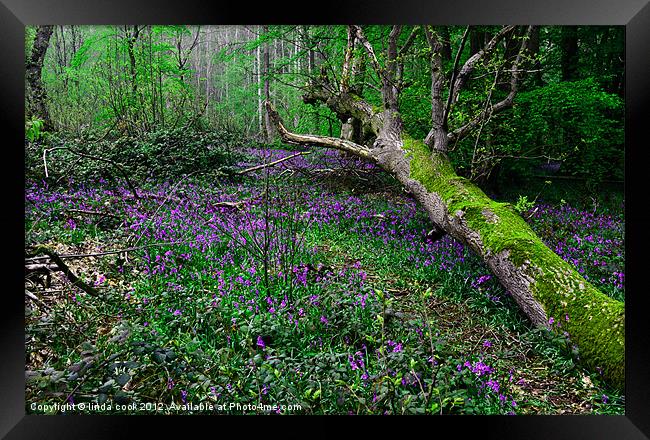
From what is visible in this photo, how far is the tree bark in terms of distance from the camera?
2.39 meters

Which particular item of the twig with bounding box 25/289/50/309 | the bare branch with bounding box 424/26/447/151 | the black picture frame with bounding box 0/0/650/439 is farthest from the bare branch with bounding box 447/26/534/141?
the twig with bounding box 25/289/50/309

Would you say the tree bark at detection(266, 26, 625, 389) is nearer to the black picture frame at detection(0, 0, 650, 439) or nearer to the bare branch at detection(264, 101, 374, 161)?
the bare branch at detection(264, 101, 374, 161)

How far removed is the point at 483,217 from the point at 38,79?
3443 mm

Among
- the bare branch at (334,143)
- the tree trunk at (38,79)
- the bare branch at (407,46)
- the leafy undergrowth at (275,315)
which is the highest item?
the bare branch at (407,46)

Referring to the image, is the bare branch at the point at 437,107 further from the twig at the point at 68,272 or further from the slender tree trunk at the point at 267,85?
the twig at the point at 68,272

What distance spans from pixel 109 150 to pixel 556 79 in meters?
4.02

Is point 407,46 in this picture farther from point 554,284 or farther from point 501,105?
point 554,284

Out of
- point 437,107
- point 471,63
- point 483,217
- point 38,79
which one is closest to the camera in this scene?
point 38,79

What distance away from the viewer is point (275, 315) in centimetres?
273

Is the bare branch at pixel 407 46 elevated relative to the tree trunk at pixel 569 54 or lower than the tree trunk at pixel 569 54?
elevated

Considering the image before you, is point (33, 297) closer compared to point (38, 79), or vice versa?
point (33, 297)

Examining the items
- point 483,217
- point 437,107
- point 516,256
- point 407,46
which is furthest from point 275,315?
point 407,46
